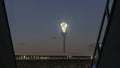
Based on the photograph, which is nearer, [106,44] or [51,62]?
[106,44]

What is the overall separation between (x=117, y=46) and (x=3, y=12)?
192 cm

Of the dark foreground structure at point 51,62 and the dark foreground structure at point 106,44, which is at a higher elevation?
the dark foreground structure at point 106,44

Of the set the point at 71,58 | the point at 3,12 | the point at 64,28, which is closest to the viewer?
the point at 3,12

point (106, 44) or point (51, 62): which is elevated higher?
point (106, 44)

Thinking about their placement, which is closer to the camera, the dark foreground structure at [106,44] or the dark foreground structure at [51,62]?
the dark foreground structure at [106,44]

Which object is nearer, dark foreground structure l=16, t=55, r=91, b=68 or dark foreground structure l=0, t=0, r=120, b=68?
dark foreground structure l=0, t=0, r=120, b=68

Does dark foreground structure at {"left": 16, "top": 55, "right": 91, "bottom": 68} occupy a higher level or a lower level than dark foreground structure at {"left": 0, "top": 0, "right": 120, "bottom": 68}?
lower

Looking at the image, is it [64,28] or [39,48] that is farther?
[39,48]

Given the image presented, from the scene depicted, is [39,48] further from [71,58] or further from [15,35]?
[71,58]

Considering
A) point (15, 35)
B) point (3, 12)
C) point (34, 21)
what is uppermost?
point (3, 12)

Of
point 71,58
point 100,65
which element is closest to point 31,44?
point 71,58

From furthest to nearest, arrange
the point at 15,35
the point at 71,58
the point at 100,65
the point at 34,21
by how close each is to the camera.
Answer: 1. the point at 15,35
2. the point at 34,21
3. the point at 71,58
4. the point at 100,65

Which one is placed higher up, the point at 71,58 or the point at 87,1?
the point at 87,1

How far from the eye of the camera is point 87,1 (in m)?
7.63
